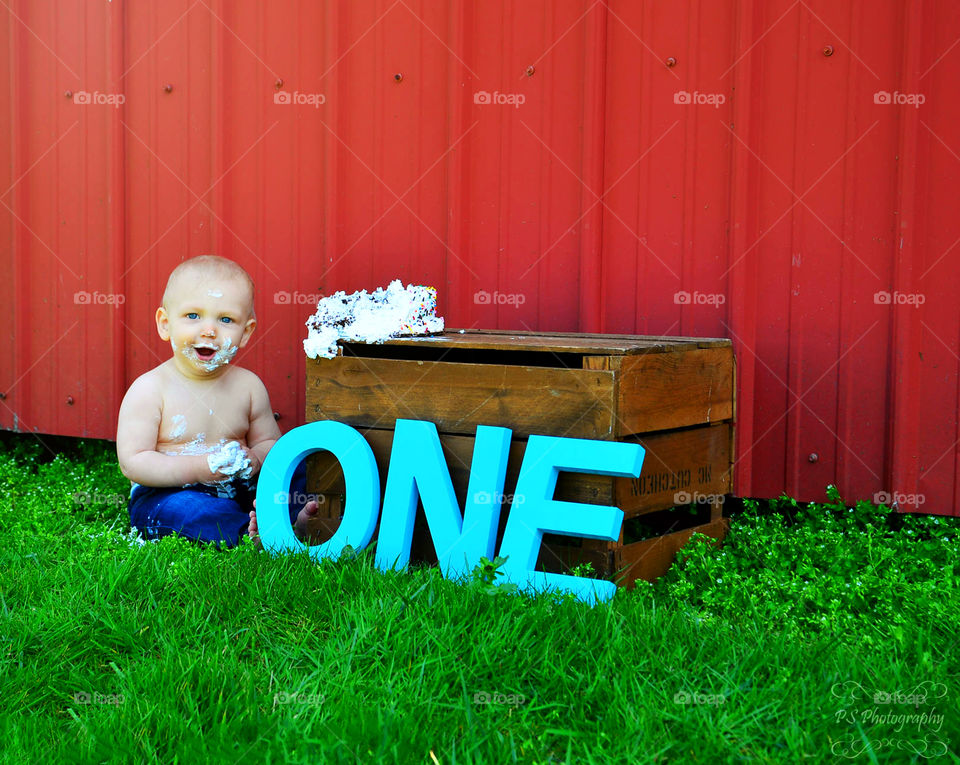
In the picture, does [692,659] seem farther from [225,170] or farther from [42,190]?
[42,190]

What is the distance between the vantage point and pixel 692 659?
215 centimetres

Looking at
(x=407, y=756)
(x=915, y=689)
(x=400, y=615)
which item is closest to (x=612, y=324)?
(x=400, y=615)

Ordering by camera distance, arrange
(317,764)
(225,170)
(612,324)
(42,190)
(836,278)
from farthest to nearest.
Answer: (42,190)
(225,170)
(612,324)
(836,278)
(317,764)

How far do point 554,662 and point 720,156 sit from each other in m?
2.16

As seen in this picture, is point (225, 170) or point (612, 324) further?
point (225, 170)

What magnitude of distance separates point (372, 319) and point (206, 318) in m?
0.67
